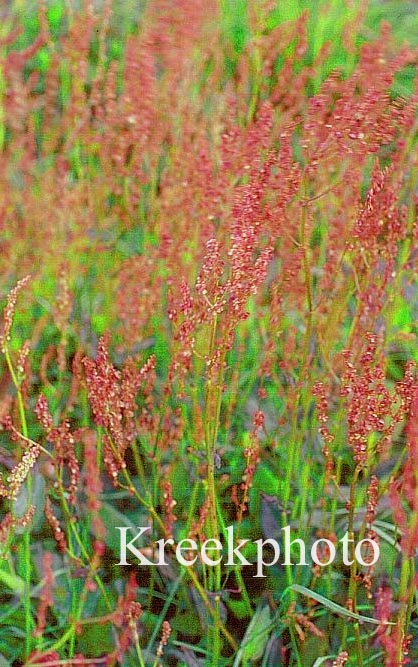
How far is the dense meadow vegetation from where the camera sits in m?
0.75

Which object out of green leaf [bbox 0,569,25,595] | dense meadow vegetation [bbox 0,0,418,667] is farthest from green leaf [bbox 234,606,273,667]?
green leaf [bbox 0,569,25,595]

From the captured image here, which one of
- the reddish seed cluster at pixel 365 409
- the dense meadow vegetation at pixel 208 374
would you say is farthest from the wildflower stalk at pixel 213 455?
the reddish seed cluster at pixel 365 409

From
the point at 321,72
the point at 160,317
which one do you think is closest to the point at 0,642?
the point at 160,317

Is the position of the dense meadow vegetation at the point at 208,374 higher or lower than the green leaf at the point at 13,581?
higher

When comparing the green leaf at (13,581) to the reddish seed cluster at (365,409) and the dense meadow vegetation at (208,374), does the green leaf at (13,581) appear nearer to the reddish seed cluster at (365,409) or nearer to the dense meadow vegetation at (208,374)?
the dense meadow vegetation at (208,374)

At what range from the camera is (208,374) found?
0.70 m

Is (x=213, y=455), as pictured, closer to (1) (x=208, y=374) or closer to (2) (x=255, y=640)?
(1) (x=208, y=374)

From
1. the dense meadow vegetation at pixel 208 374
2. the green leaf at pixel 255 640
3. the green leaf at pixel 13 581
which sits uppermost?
the dense meadow vegetation at pixel 208 374

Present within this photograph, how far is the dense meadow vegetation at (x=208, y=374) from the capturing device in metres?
0.75

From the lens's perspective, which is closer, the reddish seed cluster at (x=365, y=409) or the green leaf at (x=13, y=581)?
the reddish seed cluster at (x=365, y=409)

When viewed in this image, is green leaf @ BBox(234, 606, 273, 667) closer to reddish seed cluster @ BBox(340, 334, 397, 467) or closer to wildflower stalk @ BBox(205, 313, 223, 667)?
wildflower stalk @ BBox(205, 313, 223, 667)

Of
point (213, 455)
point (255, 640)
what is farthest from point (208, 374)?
point (255, 640)

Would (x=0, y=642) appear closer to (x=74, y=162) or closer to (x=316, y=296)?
(x=316, y=296)

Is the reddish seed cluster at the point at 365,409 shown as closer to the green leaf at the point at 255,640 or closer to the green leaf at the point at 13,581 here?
the green leaf at the point at 255,640
